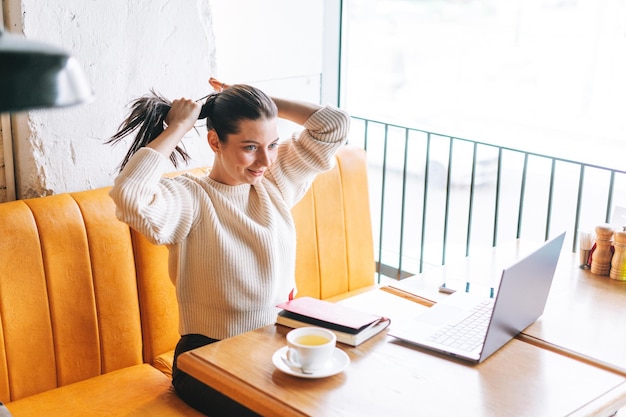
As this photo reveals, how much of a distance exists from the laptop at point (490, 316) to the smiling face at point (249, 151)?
0.57 metres

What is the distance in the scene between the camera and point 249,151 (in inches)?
82.2

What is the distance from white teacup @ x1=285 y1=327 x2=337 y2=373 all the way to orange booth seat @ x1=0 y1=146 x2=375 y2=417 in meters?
0.58

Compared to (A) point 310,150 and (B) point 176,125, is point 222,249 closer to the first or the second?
(B) point 176,125

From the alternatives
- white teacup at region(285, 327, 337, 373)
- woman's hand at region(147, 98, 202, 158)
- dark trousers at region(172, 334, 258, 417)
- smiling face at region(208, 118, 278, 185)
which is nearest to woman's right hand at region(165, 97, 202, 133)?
woman's hand at region(147, 98, 202, 158)

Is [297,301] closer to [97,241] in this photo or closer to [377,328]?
[377,328]

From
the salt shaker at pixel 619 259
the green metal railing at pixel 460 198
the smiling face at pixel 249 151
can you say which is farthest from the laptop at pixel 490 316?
the green metal railing at pixel 460 198

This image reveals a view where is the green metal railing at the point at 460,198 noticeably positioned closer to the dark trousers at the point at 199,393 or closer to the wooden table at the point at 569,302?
the wooden table at the point at 569,302

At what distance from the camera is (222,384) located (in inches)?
63.4

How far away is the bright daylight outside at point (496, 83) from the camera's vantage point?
4793 mm

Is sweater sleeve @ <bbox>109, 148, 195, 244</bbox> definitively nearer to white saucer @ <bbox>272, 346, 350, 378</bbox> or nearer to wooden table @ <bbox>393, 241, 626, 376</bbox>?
white saucer @ <bbox>272, 346, 350, 378</bbox>

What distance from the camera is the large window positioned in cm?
485

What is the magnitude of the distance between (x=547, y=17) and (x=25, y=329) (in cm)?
393

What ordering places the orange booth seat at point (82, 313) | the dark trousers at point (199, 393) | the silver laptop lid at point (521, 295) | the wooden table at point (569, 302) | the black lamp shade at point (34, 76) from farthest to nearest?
the orange booth seat at point (82, 313)
the dark trousers at point (199, 393)
the wooden table at point (569, 302)
the silver laptop lid at point (521, 295)
the black lamp shade at point (34, 76)

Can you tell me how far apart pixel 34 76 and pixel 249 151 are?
144 cm
